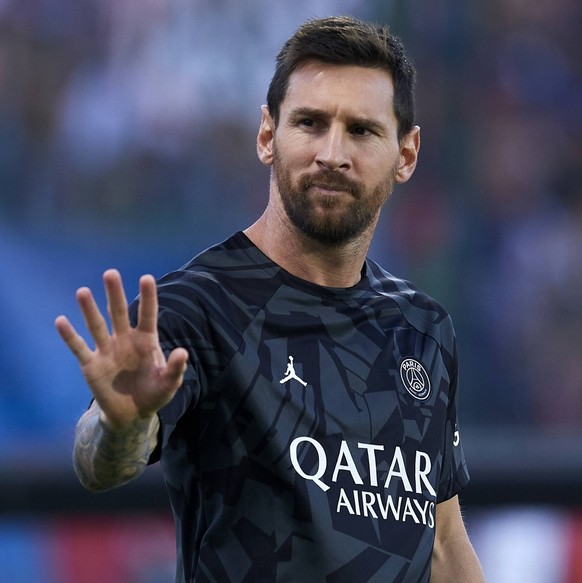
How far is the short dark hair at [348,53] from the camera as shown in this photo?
3.02 meters

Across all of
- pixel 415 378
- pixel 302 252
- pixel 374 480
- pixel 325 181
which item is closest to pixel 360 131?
pixel 325 181

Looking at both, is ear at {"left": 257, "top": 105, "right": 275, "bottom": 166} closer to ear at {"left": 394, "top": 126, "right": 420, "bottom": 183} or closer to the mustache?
the mustache

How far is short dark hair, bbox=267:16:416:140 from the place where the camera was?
119 inches

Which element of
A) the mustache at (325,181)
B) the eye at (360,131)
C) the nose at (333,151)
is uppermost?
the eye at (360,131)

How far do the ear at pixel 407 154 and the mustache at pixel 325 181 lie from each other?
299mm

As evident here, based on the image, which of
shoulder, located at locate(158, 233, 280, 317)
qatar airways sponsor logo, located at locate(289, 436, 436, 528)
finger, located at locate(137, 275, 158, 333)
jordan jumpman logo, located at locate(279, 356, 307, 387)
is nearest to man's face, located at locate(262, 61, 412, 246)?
shoulder, located at locate(158, 233, 280, 317)

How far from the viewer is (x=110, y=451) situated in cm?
242

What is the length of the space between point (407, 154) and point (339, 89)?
364 mm

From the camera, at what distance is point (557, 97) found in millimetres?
7164

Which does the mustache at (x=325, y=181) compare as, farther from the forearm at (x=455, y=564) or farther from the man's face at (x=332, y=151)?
the forearm at (x=455, y=564)

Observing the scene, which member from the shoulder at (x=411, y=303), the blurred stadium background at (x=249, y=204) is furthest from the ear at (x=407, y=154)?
the blurred stadium background at (x=249, y=204)

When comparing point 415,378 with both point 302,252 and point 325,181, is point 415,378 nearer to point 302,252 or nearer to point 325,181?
point 302,252

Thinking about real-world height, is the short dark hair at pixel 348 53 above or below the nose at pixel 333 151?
above

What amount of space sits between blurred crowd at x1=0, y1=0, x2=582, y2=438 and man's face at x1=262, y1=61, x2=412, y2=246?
3.30 metres
